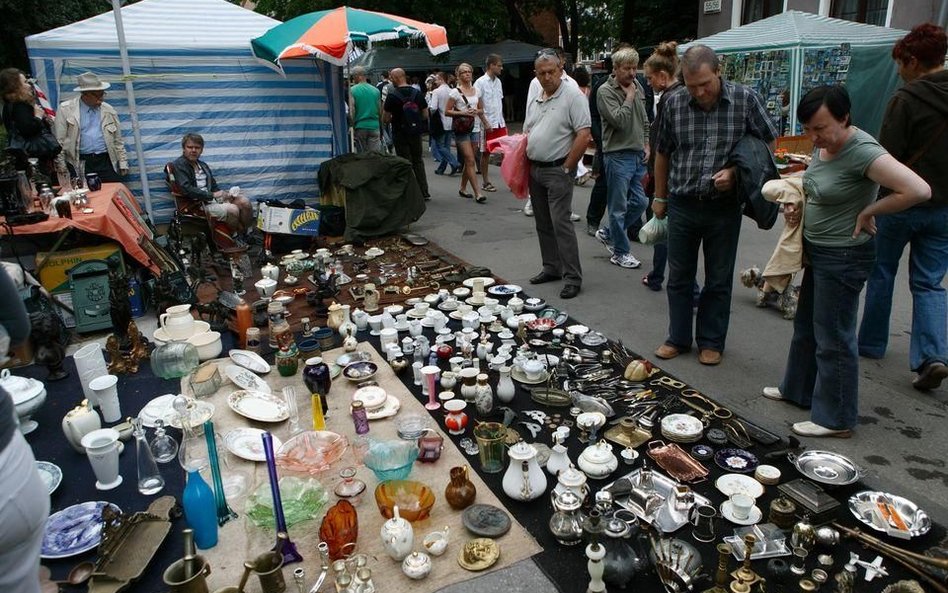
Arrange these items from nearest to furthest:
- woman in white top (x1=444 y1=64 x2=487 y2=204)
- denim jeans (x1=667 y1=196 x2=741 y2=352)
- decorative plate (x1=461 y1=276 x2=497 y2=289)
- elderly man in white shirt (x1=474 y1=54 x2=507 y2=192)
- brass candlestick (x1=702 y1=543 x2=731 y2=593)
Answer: brass candlestick (x1=702 y1=543 x2=731 y2=593), denim jeans (x1=667 y1=196 x2=741 y2=352), decorative plate (x1=461 y1=276 x2=497 y2=289), woman in white top (x1=444 y1=64 x2=487 y2=204), elderly man in white shirt (x1=474 y1=54 x2=507 y2=192)

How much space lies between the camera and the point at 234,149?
755 centimetres

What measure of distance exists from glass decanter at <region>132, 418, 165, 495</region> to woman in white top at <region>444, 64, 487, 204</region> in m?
6.35

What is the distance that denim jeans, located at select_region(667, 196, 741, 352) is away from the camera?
11.5 ft

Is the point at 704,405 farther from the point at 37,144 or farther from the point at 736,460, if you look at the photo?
the point at 37,144

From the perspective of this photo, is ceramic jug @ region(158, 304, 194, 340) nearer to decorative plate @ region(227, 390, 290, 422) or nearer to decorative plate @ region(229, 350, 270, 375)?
decorative plate @ region(229, 350, 270, 375)

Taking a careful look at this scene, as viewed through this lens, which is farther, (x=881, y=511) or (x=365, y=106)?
(x=365, y=106)

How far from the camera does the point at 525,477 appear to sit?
101 inches

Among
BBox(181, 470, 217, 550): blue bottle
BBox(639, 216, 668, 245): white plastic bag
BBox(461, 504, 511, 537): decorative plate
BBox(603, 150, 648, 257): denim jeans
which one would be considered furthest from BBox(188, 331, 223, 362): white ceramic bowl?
BBox(603, 150, 648, 257): denim jeans

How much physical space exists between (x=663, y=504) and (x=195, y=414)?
2.35 m

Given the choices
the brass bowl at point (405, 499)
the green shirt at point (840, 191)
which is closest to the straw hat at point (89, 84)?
the brass bowl at point (405, 499)

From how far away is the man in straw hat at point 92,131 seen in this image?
6.19 meters

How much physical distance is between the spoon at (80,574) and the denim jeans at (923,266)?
162 inches

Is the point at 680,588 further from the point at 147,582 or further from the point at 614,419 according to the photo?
the point at 147,582

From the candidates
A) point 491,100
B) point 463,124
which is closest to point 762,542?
point 463,124
